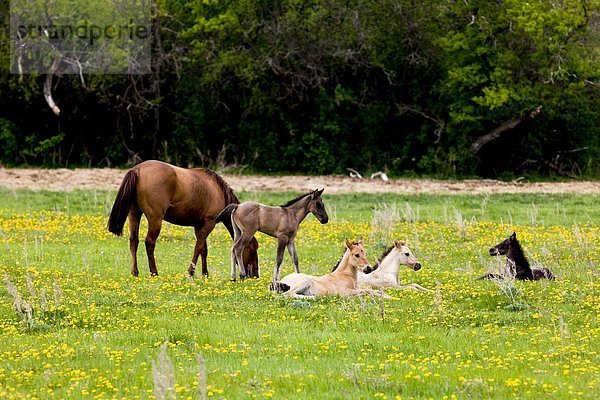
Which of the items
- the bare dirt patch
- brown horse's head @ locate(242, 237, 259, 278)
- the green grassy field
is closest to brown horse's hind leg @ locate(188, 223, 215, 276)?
the green grassy field

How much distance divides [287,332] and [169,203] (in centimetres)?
647

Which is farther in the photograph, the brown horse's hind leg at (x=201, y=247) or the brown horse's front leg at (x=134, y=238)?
the brown horse's hind leg at (x=201, y=247)

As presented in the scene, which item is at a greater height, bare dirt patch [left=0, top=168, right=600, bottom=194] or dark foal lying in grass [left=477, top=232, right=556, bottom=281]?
dark foal lying in grass [left=477, top=232, right=556, bottom=281]

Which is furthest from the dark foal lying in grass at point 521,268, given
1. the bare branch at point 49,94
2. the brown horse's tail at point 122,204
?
the bare branch at point 49,94

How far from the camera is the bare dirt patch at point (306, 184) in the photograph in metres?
37.9

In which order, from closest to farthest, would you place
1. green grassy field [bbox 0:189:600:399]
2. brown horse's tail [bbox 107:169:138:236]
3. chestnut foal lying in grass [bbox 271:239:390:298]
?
green grassy field [bbox 0:189:600:399] → chestnut foal lying in grass [bbox 271:239:390:298] → brown horse's tail [bbox 107:169:138:236]

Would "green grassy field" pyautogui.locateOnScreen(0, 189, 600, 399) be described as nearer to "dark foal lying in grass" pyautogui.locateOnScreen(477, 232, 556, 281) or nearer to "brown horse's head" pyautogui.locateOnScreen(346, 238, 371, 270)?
"dark foal lying in grass" pyautogui.locateOnScreen(477, 232, 556, 281)

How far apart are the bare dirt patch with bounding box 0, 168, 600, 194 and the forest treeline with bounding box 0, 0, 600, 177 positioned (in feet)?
10.6

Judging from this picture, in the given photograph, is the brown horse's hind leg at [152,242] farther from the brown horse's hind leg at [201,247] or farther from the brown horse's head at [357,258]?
the brown horse's head at [357,258]

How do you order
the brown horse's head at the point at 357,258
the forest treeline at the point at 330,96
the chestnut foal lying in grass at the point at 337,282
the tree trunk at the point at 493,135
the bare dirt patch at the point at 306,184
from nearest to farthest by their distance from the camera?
the chestnut foal lying in grass at the point at 337,282, the brown horse's head at the point at 357,258, the bare dirt patch at the point at 306,184, the forest treeline at the point at 330,96, the tree trunk at the point at 493,135

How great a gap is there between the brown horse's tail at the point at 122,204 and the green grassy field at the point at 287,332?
85cm

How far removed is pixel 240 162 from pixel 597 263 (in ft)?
95.5

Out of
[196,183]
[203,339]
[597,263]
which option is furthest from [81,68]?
[203,339]

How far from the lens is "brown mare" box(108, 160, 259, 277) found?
1784 cm
